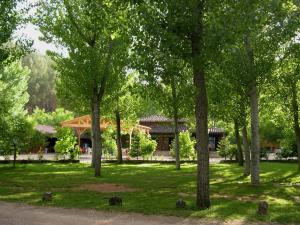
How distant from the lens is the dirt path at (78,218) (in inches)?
457

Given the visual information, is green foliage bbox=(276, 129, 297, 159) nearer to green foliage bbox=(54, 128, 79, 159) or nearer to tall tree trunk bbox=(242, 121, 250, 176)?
Answer: tall tree trunk bbox=(242, 121, 250, 176)

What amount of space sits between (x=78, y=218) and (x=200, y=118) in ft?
16.0

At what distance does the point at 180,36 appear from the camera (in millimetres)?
13938

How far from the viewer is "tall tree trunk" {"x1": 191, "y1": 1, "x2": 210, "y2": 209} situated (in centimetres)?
1388

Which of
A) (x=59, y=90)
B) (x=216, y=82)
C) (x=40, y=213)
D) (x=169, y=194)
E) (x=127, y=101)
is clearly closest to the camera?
(x=40, y=213)

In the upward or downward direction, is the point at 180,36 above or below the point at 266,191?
above

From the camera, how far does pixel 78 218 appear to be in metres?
12.2

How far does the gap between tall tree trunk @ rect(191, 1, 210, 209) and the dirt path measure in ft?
5.94

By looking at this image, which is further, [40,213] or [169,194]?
[169,194]

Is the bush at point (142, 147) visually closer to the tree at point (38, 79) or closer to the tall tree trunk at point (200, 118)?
A: the tall tree trunk at point (200, 118)

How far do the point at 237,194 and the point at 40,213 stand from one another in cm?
833

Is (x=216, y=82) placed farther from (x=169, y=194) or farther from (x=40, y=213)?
(x=40, y=213)

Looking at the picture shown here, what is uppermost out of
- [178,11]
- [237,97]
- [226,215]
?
[178,11]

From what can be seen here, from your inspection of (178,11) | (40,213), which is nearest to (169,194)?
(40,213)
